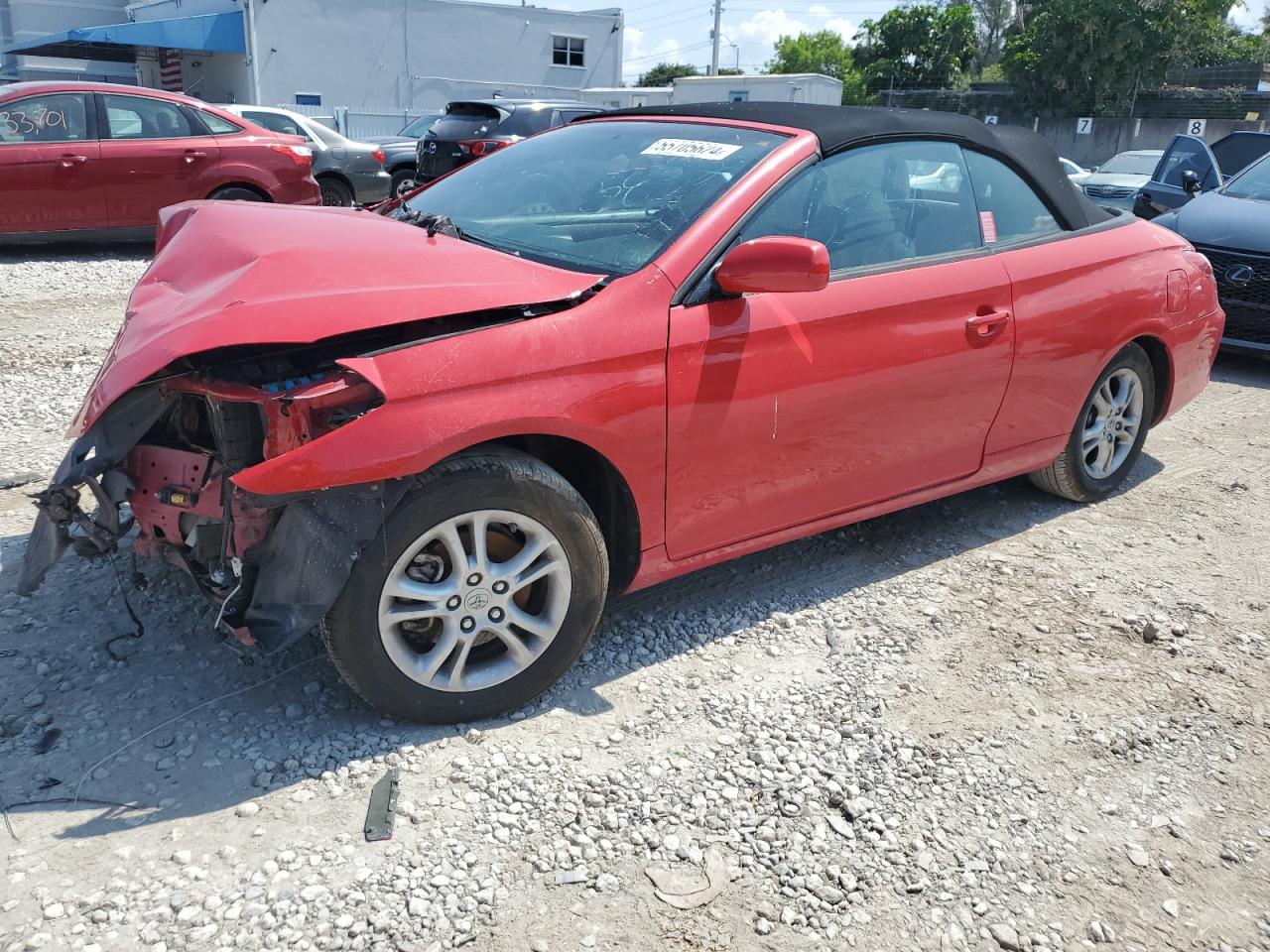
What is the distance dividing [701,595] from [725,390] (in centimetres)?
98

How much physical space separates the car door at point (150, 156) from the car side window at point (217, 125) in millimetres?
60

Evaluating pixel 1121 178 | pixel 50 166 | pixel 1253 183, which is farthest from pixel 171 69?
pixel 1253 183

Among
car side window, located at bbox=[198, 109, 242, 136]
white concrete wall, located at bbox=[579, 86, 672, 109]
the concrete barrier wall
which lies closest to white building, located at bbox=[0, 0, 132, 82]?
white concrete wall, located at bbox=[579, 86, 672, 109]

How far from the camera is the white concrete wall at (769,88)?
33.5 metres

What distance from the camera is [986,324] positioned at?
3848mm

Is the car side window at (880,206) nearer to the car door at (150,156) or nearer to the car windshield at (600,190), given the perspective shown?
the car windshield at (600,190)

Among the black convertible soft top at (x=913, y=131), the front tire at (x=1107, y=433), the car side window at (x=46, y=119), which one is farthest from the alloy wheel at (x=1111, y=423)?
the car side window at (x=46, y=119)

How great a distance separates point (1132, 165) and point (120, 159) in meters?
16.2

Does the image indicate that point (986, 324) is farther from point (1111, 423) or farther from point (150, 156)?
Result: point (150, 156)

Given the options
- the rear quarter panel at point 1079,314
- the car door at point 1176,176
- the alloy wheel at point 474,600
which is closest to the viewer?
the alloy wheel at point 474,600

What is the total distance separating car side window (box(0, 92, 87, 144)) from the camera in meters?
8.73

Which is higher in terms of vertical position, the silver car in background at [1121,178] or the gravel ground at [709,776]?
the silver car in background at [1121,178]

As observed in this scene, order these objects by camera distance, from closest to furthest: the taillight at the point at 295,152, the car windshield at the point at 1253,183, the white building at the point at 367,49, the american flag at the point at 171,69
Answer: the car windshield at the point at 1253,183 < the taillight at the point at 295,152 < the white building at the point at 367,49 < the american flag at the point at 171,69

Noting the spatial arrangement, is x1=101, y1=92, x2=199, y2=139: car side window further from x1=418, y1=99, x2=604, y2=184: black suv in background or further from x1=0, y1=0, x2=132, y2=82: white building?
x1=0, y1=0, x2=132, y2=82: white building
